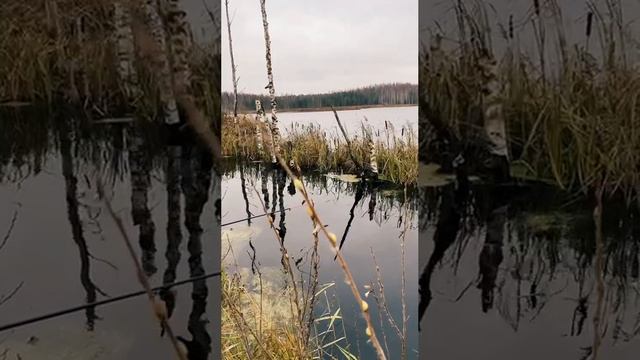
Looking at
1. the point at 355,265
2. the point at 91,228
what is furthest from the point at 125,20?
the point at 355,265

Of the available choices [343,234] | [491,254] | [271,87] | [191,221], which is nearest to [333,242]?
[491,254]

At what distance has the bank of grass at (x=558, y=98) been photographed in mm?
928

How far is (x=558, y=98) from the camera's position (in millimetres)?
971

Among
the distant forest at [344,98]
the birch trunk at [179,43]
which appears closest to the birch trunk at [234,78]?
the distant forest at [344,98]

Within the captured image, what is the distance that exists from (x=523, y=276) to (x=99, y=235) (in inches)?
32.2

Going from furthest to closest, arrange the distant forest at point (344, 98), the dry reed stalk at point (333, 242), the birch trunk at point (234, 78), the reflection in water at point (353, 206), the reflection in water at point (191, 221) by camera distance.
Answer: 1. the birch trunk at point (234, 78)
2. the reflection in water at point (353, 206)
3. the distant forest at point (344, 98)
4. the reflection in water at point (191, 221)
5. the dry reed stalk at point (333, 242)

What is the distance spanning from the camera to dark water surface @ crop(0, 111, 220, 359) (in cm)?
91

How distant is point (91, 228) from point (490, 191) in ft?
2.53

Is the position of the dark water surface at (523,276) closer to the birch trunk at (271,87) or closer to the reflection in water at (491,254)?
the reflection in water at (491,254)

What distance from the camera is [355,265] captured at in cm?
164

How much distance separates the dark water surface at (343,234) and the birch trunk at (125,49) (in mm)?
582

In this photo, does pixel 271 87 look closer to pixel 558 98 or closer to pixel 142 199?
pixel 142 199

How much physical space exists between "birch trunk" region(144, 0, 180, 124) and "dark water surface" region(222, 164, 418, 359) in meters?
0.50

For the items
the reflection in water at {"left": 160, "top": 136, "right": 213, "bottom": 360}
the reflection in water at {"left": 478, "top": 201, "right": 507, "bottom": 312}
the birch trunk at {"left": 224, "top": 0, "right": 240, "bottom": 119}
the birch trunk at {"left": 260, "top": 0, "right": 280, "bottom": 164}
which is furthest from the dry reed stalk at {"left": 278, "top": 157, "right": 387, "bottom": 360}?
the birch trunk at {"left": 224, "top": 0, "right": 240, "bottom": 119}
